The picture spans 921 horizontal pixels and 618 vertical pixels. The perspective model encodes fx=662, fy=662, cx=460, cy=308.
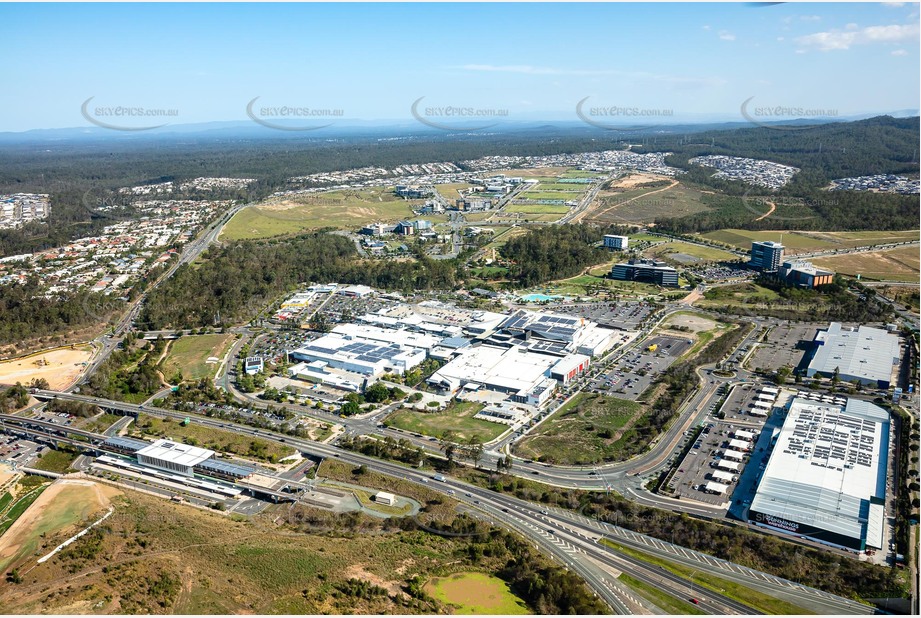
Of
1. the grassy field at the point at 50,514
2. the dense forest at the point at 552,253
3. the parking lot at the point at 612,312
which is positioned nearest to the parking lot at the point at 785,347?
the parking lot at the point at 612,312

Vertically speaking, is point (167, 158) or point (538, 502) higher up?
point (167, 158)

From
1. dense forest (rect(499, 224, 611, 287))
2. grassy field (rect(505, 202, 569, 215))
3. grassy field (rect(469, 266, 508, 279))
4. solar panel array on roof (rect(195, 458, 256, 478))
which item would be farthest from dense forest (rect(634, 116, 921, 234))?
solar panel array on roof (rect(195, 458, 256, 478))

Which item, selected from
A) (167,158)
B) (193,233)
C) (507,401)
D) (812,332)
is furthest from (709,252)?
(167,158)

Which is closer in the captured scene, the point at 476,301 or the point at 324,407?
the point at 324,407

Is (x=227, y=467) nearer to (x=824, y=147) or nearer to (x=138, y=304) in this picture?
(x=138, y=304)

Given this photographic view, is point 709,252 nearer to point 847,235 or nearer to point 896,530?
point 847,235

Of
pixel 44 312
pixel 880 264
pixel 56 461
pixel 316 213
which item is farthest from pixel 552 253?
pixel 56 461

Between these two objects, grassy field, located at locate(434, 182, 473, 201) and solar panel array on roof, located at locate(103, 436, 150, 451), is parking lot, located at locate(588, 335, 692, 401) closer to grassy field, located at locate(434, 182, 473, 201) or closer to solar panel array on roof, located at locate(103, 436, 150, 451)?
solar panel array on roof, located at locate(103, 436, 150, 451)
